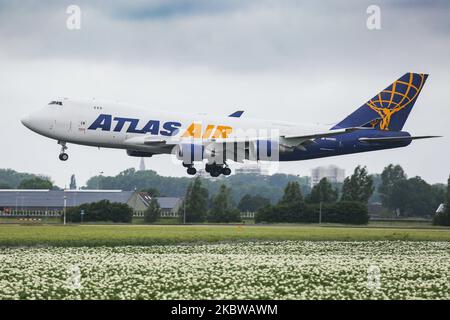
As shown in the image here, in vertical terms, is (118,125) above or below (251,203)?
above

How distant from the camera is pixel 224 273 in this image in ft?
119

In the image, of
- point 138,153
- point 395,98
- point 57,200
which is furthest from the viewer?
point 57,200

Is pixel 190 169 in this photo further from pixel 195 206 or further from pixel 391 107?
pixel 195 206

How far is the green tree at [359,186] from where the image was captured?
112m

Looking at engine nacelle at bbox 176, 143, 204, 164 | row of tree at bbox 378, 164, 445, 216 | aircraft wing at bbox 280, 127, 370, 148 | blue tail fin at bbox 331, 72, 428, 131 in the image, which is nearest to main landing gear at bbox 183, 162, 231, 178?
engine nacelle at bbox 176, 143, 204, 164

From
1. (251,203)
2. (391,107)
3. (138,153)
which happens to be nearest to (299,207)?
(391,107)

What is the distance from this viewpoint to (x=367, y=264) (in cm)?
4091

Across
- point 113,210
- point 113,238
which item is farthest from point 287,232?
point 113,210

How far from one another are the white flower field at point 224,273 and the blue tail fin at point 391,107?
30.5m

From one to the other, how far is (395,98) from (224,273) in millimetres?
51067

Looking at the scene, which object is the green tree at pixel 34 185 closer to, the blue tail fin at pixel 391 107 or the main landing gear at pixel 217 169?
the blue tail fin at pixel 391 107

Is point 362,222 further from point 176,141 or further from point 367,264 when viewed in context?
point 367,264

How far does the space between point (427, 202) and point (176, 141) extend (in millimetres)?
52305
